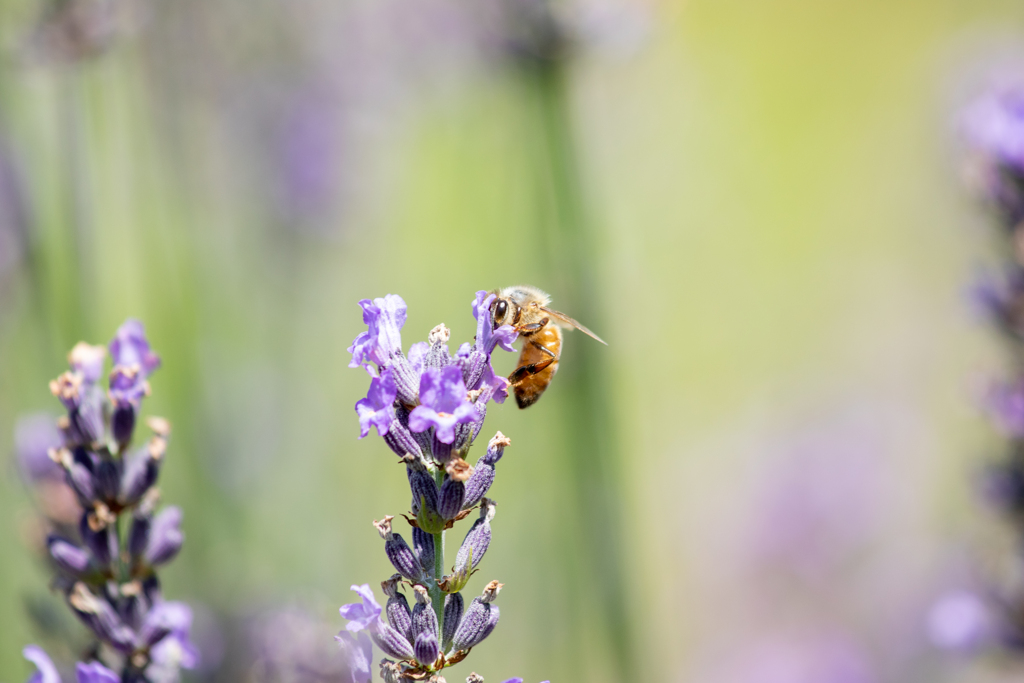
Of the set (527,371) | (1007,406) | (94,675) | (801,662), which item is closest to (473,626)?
(94,675)

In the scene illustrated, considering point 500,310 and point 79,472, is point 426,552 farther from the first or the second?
point 500,310

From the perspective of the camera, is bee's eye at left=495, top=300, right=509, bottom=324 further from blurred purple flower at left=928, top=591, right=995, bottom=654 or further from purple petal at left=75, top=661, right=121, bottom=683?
blurred purple flower at left=928, top=591, right=995, bottom=654

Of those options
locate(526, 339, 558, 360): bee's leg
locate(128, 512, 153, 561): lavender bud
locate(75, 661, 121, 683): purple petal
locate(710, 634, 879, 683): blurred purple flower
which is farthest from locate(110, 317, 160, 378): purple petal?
locate(710, 634, 879, 683): blurred purple flower

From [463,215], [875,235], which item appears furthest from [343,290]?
[875,235]

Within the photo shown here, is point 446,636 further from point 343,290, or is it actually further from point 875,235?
point 875,235

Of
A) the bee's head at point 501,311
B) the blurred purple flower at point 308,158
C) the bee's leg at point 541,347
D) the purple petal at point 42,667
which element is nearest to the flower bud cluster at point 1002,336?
the bee's leg at point 541,347

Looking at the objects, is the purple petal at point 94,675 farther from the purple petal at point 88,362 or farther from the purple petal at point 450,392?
the purple petal at point 450,392

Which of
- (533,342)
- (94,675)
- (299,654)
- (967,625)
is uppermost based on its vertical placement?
(533,342)
